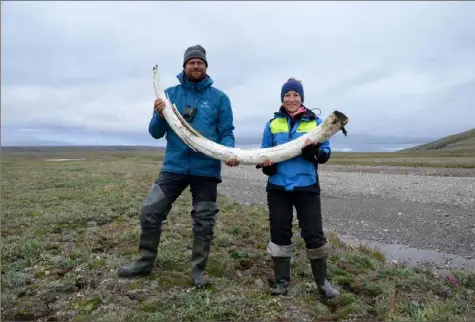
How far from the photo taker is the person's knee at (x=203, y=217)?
19.9ft

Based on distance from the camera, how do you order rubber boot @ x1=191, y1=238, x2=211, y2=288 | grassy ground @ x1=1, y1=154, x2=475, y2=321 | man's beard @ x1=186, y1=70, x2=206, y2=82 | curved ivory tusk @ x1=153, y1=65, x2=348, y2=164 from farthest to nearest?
rubber boot @ x1=191, y1=238, x2=211, y2=288
man's beard @ x1=186, y1=70, x2=206, y2=82
curved ivory tusk @ x1=153, y1=65, x2=348, y2=164
grassy ground @ x1=1, y1=154, x2=475, y2=321

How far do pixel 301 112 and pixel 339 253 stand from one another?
12.1 ft

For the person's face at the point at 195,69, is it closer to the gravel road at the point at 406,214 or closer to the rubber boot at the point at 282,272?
the rubber boot at the point at 282,272

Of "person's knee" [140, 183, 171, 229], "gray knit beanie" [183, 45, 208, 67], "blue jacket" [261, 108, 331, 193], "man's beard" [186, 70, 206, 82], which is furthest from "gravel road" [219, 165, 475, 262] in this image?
"gray knit beanie" [183, 45, 208, 67]

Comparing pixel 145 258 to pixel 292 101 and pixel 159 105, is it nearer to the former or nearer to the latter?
pixel 159 105

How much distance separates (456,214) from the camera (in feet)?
51.2

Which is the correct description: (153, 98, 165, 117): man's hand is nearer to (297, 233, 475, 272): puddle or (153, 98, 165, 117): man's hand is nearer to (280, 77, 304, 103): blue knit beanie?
(280, 77, 304, 103): blue knit beanie

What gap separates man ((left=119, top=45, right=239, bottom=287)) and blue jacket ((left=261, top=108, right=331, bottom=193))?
26.3 inches

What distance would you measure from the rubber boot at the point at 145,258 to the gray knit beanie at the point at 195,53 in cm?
279

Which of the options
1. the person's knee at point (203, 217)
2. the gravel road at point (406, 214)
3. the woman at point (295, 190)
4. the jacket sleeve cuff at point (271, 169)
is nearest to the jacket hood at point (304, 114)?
the woman at point (295, 190)

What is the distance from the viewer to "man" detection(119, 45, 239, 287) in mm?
6066

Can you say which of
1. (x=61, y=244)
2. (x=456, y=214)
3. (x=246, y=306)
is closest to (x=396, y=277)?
(x=246, y=306)

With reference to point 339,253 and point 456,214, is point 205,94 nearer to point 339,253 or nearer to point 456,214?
point 339,253

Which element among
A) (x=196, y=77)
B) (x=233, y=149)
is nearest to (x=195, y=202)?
(x=233, y=149)
